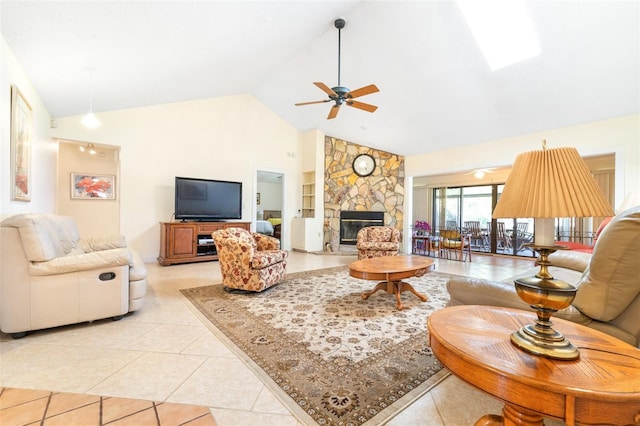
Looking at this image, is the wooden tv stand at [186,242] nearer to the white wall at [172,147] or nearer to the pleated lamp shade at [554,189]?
the white wall at [172,147]

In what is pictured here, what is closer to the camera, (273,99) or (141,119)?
(141,119)

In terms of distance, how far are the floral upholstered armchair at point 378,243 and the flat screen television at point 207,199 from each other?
8.63 feet

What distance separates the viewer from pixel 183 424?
1.28 m

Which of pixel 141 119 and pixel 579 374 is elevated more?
pixel 141 119

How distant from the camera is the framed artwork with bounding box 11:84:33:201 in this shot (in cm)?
257

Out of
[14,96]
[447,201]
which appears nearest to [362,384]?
[14,96]

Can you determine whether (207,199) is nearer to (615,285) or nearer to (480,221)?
(615,285)

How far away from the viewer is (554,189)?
89 cm

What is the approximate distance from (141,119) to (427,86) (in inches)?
199

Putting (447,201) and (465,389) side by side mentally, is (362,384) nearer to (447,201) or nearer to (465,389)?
(465,389)

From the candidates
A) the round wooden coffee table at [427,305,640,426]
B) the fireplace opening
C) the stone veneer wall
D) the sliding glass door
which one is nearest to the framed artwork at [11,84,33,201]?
the round wooden coffee table at [427,305,640,426]

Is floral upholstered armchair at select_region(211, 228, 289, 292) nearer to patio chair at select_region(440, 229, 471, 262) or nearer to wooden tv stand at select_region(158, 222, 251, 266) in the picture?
wooden tv stand at select_region(158, 222, 251, 266)

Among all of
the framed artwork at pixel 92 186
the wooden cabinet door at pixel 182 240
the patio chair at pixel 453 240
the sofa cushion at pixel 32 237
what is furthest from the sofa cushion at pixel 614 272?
the framed artwork at pixel 92 186

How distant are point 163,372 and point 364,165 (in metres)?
6.26
